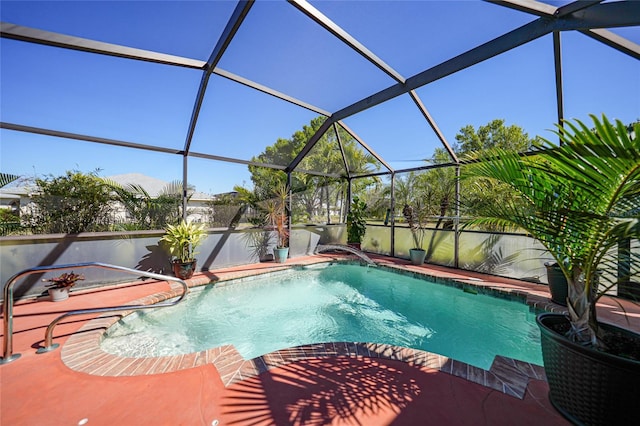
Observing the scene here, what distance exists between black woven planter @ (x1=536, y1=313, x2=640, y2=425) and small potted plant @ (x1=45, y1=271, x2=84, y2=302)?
Result: 626 cm

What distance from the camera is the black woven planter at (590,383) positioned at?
4.76ft

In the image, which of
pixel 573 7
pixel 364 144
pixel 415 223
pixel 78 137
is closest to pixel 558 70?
pixel 573 7

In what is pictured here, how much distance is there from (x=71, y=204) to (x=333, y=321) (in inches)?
210

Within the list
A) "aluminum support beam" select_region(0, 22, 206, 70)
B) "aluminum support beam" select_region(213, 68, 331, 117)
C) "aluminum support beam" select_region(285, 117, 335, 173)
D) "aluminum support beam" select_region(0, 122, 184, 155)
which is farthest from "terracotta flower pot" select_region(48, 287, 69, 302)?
"aluminum support beam" select_region(285, 117, 335, 173)

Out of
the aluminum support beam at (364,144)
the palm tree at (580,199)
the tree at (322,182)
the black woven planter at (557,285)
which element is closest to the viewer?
the palm tree at (580,199)

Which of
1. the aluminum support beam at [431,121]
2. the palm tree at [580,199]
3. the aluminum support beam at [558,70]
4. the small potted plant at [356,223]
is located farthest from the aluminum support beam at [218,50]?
the small potted plant at [356,223]

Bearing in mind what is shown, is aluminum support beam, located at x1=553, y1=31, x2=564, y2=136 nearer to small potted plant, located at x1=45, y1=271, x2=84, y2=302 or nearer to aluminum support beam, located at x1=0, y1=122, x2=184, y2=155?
aluminum support beam, located at x1=0, y1=122, x2=184, y2=155

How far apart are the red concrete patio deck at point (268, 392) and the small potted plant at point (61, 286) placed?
1516 mm

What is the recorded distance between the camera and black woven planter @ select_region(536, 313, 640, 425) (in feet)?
4.76

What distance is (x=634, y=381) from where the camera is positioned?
144 cm

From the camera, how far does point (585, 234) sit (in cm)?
165

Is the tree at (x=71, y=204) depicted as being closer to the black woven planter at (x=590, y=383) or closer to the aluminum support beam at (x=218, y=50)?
the aluminum support beam at (x=218, y=50)

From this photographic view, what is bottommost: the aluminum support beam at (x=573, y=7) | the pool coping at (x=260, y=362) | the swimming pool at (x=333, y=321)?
the swimming pool at (x=333, y=321)

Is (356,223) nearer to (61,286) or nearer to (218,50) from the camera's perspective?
(218,50)
